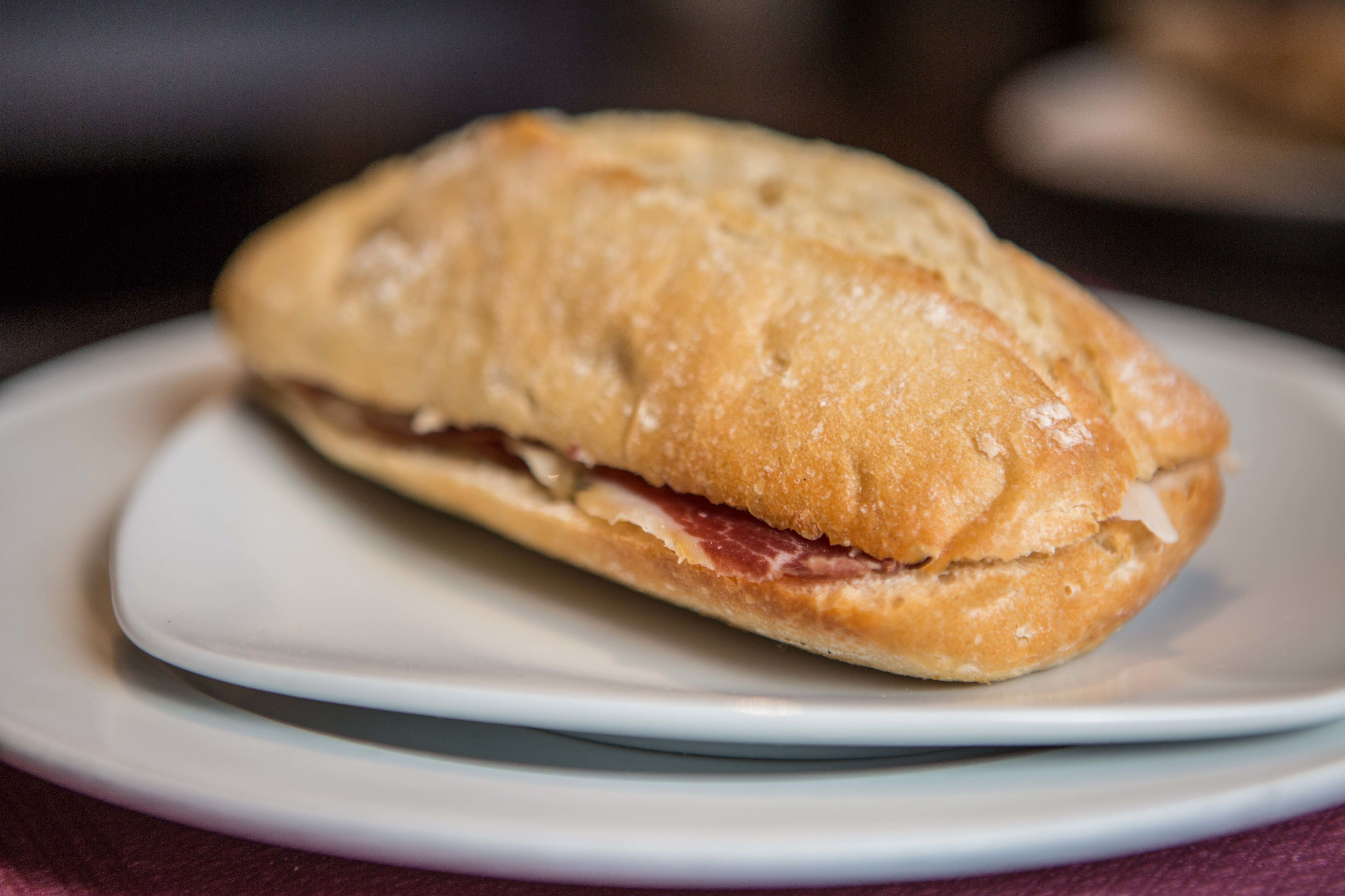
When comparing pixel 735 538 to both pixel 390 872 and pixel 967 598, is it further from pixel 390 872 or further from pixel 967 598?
pixel 390 872

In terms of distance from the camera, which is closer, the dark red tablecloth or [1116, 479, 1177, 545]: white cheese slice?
the dark red tablecloth

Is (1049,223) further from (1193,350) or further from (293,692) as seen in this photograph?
(293,692)

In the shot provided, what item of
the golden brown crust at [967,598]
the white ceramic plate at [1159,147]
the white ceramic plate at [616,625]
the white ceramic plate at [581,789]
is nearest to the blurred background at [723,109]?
the white ceramic plate at [1159,147]

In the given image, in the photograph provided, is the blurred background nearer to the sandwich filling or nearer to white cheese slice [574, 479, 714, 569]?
the sandwich filling

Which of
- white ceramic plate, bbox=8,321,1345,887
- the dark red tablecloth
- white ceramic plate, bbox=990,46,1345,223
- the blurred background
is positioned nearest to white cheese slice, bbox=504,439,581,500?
white ceramic plate, bbox=8,321,1345,887

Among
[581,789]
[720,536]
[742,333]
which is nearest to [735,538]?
[720,536]

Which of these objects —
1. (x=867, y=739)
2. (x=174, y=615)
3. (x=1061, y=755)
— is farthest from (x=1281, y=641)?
(x=174, y=615)

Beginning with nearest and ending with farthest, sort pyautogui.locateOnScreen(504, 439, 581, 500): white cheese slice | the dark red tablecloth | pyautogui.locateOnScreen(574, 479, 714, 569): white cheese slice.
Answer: the dark red tablecloth → pyautogui.locateOnScreen(574, 479, 714, 569): white cheese slice → pyautogui.locateOnScreen(504, 439, 581, 500): white cheese slice
